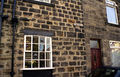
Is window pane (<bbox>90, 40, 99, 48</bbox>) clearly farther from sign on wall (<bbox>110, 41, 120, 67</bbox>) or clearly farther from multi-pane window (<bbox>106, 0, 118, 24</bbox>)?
multi-pane window (<bbox>106, 0, 118, 24</bbox>)

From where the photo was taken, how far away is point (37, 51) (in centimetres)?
651

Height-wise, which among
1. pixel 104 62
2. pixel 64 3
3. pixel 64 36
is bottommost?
pixel 104 62

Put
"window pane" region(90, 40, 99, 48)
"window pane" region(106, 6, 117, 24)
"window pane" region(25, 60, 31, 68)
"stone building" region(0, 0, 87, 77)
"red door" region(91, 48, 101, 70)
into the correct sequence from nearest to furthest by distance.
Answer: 1. "stone building" region(0, 0, 87, 77)
2. "window pane" region(25, 60, 31, 68)
3. "red door" region(91, 48, 101, 70)
4. "window pane" region(90, 40, 99, 48)
5. "window pane" region(106, 6, 117, 24)

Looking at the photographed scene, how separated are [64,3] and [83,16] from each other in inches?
71.0

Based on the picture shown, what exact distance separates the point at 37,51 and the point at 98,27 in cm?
515

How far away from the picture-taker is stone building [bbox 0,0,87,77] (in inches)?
235

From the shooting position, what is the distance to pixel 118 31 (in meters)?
11.0

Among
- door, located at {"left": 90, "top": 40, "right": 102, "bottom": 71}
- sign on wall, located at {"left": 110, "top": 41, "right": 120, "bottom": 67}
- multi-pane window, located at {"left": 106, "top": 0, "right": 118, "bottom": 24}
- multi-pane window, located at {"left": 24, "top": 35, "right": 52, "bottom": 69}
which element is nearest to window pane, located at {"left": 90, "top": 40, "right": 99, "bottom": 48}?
door, located at {"left": 90, "top": 40, "right": 102, "bottom": 71}

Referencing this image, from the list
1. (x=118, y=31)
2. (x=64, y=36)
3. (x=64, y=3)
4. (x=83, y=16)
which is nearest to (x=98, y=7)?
(x=83, y=16)

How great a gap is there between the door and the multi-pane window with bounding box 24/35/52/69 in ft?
11.3

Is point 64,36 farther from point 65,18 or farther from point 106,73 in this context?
point 106,73

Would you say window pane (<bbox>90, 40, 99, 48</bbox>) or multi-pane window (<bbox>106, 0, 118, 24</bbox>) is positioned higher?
multi-pane window (<bbox>106, 0, 118, 24</bbox>)

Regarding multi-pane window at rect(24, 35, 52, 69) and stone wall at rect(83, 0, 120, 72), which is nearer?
multi-pane window at rect(24, 35, 52, 69)

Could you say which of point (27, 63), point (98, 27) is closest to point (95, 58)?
point (98, 27)
